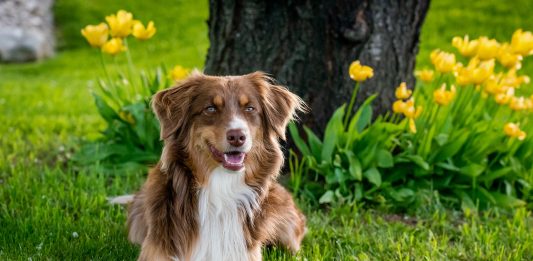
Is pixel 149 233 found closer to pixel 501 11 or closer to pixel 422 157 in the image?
pixel 422 157

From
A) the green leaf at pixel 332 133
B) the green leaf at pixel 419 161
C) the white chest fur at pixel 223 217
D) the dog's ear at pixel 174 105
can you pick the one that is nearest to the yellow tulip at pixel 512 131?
the green leaf at pixel 419 161

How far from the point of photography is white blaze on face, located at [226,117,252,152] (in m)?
3.23

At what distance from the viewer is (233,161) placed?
11.0ft

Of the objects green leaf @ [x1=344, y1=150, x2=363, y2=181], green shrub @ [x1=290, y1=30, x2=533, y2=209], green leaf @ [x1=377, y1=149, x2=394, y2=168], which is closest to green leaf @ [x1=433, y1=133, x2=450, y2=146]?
green shrub @ [x1=290, y1=30, x2=533, y2=209]

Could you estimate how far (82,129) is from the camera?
742 cm

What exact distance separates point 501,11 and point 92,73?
30.6 feet

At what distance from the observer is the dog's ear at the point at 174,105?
351 cm

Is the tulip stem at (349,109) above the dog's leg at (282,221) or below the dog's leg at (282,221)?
above

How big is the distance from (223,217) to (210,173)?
0.91ft

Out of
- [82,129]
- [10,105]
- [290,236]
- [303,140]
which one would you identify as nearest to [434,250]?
[290,236]

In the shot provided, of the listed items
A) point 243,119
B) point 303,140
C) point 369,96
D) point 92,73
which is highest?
point 243,119

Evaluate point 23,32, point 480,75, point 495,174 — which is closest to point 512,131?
point 495,174

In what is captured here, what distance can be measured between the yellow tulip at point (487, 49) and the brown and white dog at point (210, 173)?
2.19m

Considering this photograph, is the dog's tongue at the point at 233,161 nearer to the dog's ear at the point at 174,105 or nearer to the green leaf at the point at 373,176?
the dog's ear at the point at 174,105
